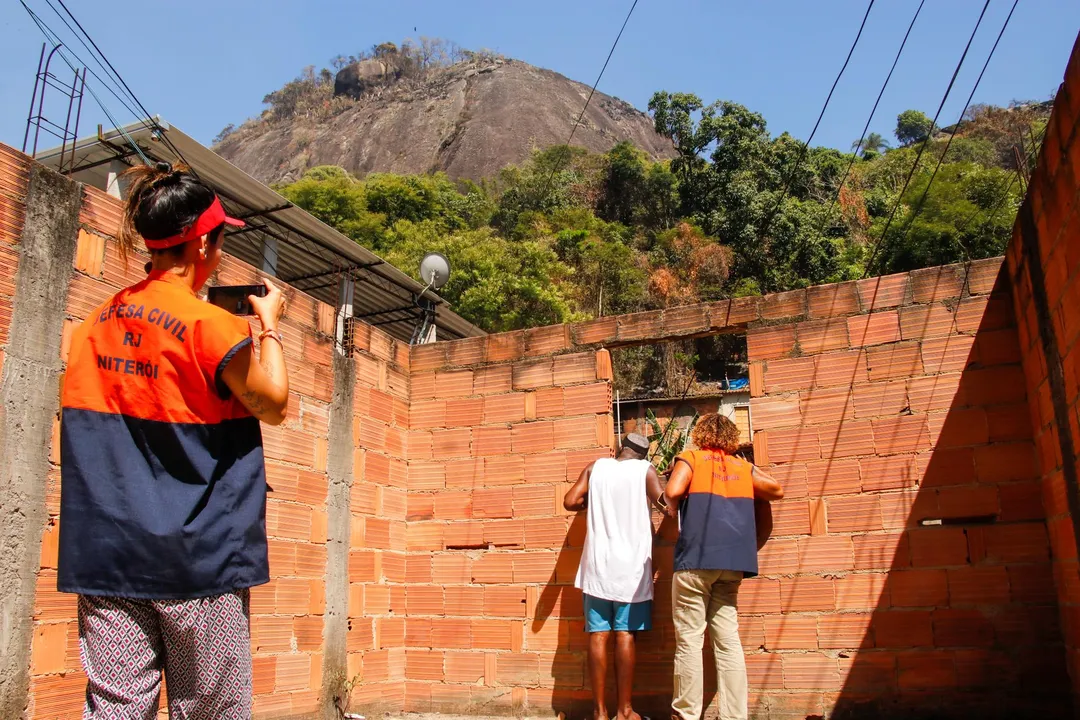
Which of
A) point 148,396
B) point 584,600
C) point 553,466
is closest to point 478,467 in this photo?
point 553,466

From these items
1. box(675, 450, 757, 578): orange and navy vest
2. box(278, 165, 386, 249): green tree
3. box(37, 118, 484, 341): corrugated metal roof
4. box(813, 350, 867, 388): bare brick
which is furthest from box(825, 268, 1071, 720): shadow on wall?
box(278, 165, 386, 249): green tree

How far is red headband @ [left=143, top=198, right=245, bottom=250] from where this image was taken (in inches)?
83.6

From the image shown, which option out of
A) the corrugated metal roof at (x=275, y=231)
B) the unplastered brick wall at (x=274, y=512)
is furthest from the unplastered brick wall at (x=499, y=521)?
the corrugated metal roof at (x=275, y=231)

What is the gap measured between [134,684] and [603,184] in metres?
34.3

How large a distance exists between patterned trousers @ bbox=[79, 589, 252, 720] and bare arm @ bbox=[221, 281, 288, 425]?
1.39 ft

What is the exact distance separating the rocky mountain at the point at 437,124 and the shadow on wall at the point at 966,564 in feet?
175

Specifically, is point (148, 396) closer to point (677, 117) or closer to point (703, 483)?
point (703, 483)

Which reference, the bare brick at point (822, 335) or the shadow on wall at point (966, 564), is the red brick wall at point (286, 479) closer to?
the bare brick at point (822, 335)

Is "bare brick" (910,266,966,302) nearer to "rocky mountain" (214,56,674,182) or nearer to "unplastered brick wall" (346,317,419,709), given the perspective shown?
"unplastered brick wall" (346,317,419,709)

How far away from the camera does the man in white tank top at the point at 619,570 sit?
493cm

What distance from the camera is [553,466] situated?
5770 mm

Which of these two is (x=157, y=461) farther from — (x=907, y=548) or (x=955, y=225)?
(x=955, y=225)

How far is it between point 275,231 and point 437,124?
56.5 m

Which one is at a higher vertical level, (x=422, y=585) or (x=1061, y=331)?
(x=1061, y=331)
